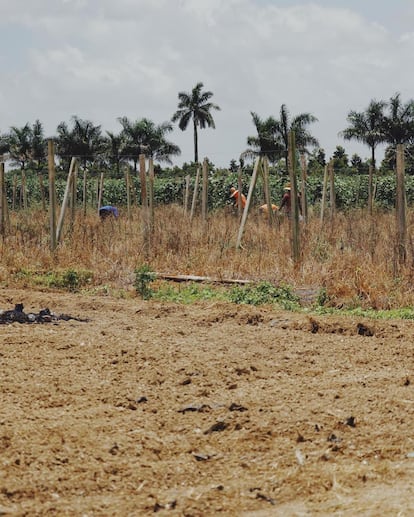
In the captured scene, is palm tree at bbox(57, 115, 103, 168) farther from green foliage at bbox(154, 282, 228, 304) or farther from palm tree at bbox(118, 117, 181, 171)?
green foliage at bbox(154, 282, 228, 304)

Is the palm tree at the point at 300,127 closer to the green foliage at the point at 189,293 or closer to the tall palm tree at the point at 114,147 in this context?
the tall palm tree at the point at 114,147

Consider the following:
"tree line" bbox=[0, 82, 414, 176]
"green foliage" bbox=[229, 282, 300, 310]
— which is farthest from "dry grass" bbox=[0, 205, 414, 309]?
"tree line" bbox=[0, 82, 414, 176]

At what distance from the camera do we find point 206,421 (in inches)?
167

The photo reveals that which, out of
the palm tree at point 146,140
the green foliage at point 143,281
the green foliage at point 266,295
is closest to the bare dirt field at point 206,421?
the green foliage at point 266,295

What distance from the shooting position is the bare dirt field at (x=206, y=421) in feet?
10.9

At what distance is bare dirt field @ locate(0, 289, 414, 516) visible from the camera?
10.9 ft

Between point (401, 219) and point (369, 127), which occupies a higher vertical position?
point (369, 127)

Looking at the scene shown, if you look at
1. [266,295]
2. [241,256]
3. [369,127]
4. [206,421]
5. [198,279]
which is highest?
[369,127]

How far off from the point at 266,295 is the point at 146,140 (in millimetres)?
46874

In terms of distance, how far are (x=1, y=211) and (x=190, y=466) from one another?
34.3 ft

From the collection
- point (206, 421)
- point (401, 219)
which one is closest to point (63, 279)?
point (401, 219)

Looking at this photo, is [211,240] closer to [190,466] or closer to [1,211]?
[1,211]

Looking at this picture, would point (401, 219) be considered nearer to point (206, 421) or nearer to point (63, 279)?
point (63, 279)

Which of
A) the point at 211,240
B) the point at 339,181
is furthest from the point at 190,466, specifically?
the point at 339,181
